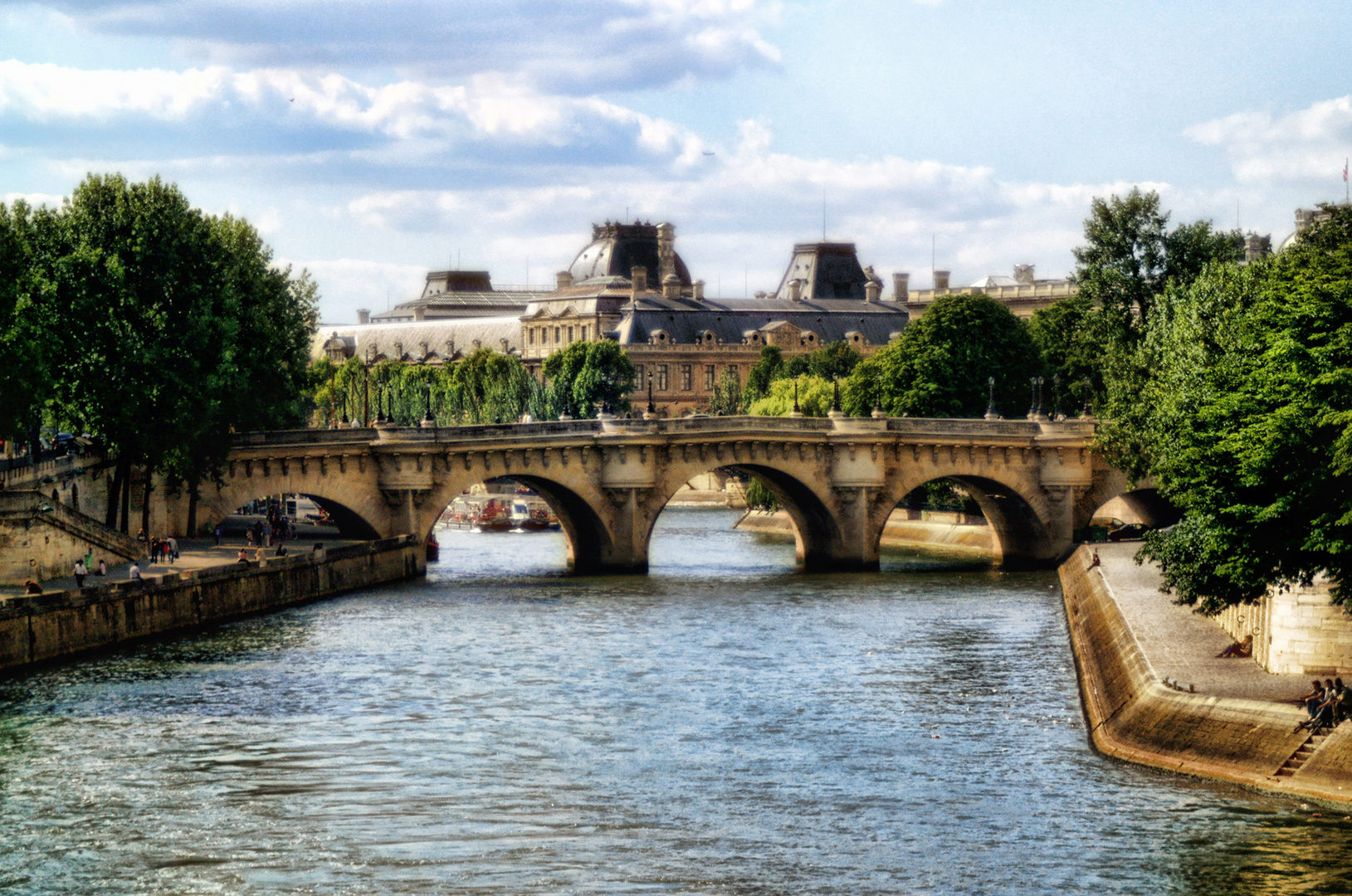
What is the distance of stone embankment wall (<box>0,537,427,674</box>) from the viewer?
7294 centimetres

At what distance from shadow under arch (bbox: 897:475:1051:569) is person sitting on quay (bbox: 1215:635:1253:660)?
169 ft

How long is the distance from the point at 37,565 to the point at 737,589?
35.8 meters

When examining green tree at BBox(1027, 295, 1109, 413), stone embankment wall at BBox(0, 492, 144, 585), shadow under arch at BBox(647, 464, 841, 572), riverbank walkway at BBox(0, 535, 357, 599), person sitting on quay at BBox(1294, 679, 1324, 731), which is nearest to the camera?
person sitting on quay at BBox(1294, 679, 1324, 731)

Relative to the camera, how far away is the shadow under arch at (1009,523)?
396 feet

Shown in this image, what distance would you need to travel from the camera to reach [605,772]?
58062 mm

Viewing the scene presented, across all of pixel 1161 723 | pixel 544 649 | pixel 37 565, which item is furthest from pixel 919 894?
pixel 37 565

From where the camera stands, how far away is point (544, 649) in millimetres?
81375

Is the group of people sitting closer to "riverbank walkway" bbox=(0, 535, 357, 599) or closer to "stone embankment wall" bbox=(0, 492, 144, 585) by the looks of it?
"riverbank walkway" bbox=(0, 535, 357, 599)

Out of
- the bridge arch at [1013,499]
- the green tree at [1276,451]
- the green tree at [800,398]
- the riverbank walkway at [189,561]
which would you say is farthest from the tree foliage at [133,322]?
the green tree at [800,398]

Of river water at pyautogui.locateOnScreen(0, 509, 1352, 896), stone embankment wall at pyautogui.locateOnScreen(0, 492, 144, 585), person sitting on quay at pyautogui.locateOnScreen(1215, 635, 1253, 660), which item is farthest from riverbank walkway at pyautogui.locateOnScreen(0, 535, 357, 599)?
person sitting on quay at pyautogui.locateOnScreen(1215, 635, 1253, 660)

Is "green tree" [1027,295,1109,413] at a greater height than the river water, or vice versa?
"green tree" [1027,295,1109,413]

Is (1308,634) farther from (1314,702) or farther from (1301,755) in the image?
(1301,755)

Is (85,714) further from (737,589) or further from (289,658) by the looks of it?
(737,589)

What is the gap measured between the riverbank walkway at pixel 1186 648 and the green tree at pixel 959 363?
4571 cm
